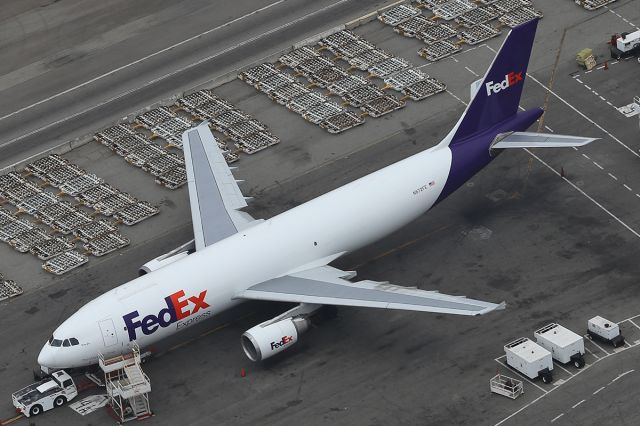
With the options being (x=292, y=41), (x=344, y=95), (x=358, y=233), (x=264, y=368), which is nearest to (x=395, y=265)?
(x=358, y=233)

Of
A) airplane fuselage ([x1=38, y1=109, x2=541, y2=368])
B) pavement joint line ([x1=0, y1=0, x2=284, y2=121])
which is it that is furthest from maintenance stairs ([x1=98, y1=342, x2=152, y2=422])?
pavement joint line ([x1=0, y1=0, x2=284, y2=121])

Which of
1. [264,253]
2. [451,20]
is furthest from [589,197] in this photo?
[451,20]

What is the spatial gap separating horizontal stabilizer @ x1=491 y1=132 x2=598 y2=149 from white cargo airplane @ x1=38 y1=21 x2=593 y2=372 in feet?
0.33

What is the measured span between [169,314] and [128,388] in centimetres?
661

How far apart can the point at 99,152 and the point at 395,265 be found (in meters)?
31.4

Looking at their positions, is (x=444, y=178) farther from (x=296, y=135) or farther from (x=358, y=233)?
(x=296, y=135)

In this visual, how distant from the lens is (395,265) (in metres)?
109

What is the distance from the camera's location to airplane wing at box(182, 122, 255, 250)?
10769 centimetres

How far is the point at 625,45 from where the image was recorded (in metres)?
130

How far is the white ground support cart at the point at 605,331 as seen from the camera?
97125mm

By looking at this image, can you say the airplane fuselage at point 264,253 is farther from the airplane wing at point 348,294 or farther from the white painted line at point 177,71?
the white painted line at point 177,71

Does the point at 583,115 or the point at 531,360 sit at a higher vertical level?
the point at 531,360

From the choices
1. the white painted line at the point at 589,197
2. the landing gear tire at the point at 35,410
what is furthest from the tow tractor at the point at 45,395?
the white painted line at the point at 589,197

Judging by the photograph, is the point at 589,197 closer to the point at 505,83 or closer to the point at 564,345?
the point at 505,83
